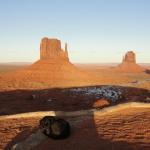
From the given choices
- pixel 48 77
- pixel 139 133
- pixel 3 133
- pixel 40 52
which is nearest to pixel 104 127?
pixel 139 133

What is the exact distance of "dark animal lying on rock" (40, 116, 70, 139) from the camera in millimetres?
11188

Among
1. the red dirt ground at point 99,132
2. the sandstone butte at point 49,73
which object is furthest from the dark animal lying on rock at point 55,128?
the sandstone butte at point 49,73

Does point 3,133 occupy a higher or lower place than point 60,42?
lower

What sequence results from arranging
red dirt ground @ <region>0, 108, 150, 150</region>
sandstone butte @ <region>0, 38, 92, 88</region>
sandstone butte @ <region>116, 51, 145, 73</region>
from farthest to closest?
sandstone butte @ <region>116, 51, 145, 73</region>, sandstone butte @ <region>0, 38, 92, 88</region>, red dirt ground @ <region>0, 108, 150, 150</region>

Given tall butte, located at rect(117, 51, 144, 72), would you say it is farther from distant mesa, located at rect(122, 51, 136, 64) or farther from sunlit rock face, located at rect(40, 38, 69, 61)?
sunlit rock face, located at rect(40, 38, 69, 61)

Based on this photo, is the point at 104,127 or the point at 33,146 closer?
the point at 33,146

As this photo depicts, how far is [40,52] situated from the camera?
82.2 meters

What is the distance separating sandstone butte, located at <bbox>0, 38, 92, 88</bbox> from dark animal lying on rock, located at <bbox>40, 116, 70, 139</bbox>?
40.9m

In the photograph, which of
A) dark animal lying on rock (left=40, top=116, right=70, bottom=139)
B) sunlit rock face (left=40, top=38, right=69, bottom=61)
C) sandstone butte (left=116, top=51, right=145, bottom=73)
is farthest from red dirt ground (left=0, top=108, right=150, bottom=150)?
sandstone butte (left=116, top=51, right=145, bottom=73)

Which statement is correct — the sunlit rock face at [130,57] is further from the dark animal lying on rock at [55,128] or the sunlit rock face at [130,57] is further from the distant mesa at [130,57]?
the dark animal lying on rock at [55,128]

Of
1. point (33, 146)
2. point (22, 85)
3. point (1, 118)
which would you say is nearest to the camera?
point (33, 146)

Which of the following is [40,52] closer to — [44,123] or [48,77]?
[48,77]

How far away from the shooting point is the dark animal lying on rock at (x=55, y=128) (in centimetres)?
1119

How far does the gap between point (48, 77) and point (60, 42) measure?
→ 2375cm
